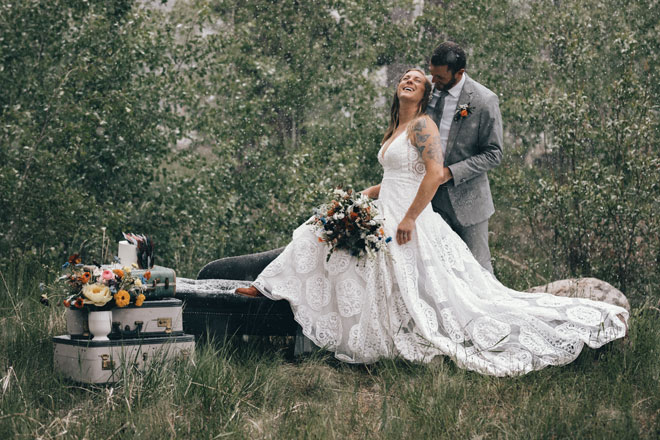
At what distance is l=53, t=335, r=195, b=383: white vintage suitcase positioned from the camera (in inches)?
181

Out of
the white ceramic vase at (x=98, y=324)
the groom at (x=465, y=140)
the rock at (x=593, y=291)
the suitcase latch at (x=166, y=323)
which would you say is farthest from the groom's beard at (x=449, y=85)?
the white ceramic vase at (x=98, y=324)

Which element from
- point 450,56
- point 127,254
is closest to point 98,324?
point 127,254

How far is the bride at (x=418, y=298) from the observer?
533 centimetres

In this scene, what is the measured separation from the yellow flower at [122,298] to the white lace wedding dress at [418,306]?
119cm

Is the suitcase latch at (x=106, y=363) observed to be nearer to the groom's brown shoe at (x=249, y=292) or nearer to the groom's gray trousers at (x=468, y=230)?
the groom's brown shoe at (x=249, y=292)

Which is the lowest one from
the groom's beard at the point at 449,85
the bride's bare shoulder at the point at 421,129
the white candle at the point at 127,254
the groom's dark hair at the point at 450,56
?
the white candle at the point at 127,254

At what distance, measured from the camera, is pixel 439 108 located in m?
6.45

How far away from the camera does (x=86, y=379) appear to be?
15.1ft

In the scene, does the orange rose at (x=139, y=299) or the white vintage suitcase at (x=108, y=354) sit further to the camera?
the orange rose at (x=139, y=299)

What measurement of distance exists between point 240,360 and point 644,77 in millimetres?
7038

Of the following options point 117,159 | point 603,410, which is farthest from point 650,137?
Answer: point 117,159

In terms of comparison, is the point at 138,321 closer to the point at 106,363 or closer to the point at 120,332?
the point at 120,332

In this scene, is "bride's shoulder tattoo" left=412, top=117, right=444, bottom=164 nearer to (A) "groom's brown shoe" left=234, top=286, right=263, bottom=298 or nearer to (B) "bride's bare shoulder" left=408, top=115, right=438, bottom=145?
(B) "bride's bare shoulder" left=408, top=115, right=438, bottom=145

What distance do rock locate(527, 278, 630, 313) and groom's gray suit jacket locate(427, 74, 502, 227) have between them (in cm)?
131
